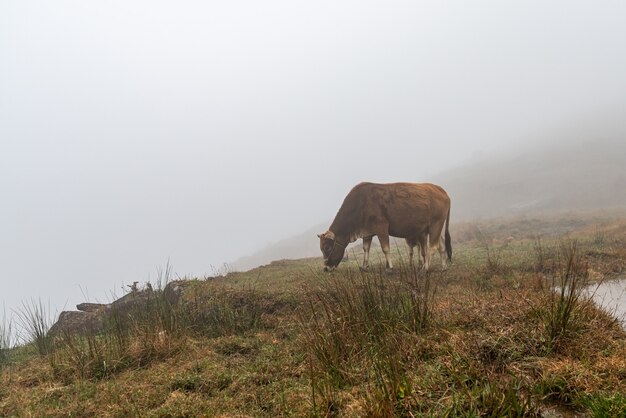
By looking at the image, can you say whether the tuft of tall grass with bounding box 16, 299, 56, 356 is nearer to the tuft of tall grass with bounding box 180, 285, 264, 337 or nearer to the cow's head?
the tuft of tall grass with bounding box 180, 285, 264, 337

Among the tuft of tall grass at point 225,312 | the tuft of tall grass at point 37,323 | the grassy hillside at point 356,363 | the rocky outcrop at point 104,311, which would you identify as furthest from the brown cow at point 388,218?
the tuft of tall grass at point 37,323

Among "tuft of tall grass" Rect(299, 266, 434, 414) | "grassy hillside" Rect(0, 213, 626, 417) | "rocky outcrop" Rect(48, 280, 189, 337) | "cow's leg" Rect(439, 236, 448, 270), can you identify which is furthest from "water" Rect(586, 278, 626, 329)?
"rocky outcrop" Rect(48, 280, 189, 337)

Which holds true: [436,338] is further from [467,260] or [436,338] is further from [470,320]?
[467,260]

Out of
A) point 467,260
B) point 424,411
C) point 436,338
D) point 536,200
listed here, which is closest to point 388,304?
point 436,338

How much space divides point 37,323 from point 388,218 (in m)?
9.55

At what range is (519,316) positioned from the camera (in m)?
5.39

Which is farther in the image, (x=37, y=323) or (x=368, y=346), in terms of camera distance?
(x=37, y=323)

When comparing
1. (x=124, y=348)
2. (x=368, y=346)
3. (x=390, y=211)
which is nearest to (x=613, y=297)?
(x=368, y=346)

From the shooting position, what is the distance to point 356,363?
5.03 meters

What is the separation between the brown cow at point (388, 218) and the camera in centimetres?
1363

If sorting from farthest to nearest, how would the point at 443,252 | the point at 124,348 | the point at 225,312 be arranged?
the point at 443,252 < the point at 225,312 < the point at 124,348

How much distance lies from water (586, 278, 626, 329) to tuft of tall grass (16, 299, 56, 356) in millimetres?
9421

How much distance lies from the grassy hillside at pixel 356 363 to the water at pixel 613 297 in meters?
0.58

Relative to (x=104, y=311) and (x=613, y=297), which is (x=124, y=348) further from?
(x=613, y=297)
